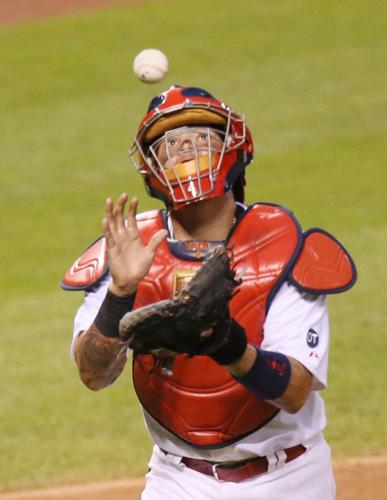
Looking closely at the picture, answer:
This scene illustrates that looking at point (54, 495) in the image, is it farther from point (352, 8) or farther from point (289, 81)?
point (352, 8)

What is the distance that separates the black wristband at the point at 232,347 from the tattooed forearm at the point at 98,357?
34 centimetres

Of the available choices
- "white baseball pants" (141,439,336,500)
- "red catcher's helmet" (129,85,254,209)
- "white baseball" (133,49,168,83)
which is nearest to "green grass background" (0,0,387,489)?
"white baseball pants" (141,439,336,500)

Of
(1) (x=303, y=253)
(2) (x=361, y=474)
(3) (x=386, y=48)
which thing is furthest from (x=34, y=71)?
(1) (x=303, y=253)

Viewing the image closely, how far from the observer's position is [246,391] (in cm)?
414

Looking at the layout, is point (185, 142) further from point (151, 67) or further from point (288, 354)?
point (288, 354)

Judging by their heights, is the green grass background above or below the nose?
below

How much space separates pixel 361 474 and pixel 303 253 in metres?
2.48

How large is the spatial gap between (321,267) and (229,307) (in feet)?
1.32

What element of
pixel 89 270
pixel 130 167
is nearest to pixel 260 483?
pixel 89 270

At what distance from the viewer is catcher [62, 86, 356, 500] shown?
3969mm

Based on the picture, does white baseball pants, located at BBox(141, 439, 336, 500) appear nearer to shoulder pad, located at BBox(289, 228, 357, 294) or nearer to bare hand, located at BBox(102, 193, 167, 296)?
shoulder pad, located at BBox(289, 228, 357, 294)

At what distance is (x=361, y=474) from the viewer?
6.33 metres

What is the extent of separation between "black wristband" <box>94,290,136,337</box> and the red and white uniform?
276 mm

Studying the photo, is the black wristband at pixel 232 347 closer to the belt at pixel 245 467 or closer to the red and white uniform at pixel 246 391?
the red and white uniform at pixel 246 391
